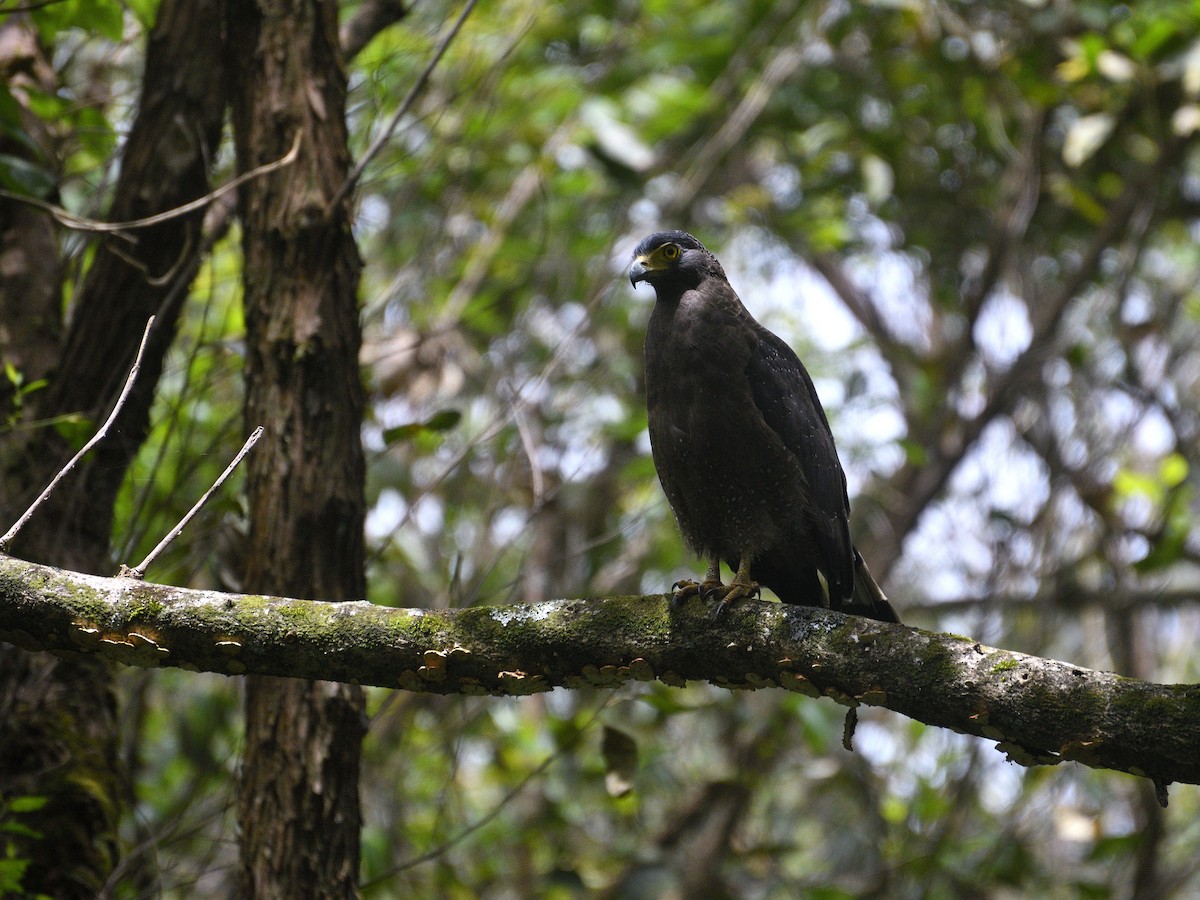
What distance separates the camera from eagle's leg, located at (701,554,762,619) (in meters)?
2.96

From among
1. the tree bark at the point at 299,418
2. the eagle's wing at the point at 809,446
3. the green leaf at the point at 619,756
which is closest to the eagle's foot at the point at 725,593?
the eagle's wing at the point at 809,446

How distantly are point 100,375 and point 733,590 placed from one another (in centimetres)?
264

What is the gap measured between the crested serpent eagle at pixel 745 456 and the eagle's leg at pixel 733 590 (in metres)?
0.01

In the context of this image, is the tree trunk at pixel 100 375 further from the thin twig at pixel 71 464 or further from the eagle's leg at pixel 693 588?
the eagle's leg at pixel 693 588

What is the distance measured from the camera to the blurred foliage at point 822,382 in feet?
21.3

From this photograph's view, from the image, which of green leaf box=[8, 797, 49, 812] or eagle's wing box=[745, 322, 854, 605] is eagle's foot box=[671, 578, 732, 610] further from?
green leaf box=[8, 797, 49, 812]

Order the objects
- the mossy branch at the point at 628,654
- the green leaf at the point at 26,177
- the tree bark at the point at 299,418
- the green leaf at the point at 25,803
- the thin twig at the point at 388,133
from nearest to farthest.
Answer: the mossy branch at the point at 628,654 < the green leaf at the point at 25,803 < the tree bark at the point at 299,418 < the thin twig at the point at 388,133 < the green leaf at the point at 26,177

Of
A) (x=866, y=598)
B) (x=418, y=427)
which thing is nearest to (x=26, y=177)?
(x=418, y=427)

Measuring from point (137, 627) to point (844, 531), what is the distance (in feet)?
8.01

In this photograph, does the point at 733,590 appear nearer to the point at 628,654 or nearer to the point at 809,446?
the point at 628,654

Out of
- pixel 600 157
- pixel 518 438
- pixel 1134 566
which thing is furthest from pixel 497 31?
pixel 1134 566

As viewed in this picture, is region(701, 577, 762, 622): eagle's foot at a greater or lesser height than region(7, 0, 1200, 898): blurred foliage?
lesser

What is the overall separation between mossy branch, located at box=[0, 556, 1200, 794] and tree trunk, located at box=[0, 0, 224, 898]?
157 centimetres

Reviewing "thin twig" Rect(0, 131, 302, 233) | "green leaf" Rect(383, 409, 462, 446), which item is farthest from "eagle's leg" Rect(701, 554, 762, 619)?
"thin twig" Rect(0, 131, 302, 233)
